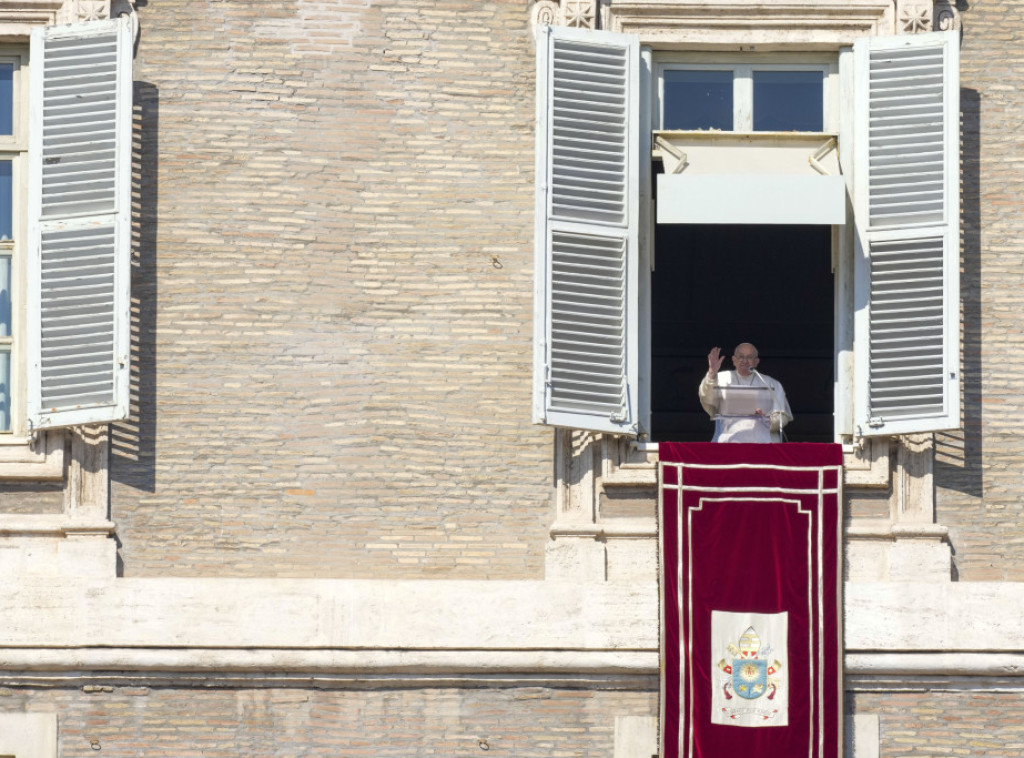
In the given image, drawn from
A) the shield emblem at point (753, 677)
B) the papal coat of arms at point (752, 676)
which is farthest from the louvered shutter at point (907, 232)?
the shield emblem at point (753, 677)

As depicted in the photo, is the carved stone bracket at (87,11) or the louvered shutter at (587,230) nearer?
the louvered shutter at (587,230)

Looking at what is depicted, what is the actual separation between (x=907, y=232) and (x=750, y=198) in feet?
2.80

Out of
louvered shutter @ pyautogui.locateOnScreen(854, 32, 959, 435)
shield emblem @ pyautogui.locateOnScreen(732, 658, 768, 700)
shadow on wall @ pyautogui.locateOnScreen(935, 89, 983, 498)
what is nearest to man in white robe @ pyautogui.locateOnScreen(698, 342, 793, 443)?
louvered shutter @ pyautogui.locateOnScreen(854, 32, 959, 435)

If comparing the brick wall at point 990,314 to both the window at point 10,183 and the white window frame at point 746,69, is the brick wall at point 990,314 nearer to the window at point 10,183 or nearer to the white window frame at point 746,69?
the white window frame at point 746,69

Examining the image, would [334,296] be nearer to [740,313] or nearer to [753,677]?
[753,677]

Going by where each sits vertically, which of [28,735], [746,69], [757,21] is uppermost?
[757,21]

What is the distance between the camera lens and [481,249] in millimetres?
10812

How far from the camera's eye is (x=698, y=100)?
1112 cm

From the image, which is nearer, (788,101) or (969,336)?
(969,336)

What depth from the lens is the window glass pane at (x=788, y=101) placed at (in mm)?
11078

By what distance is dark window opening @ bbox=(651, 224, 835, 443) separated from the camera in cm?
1755

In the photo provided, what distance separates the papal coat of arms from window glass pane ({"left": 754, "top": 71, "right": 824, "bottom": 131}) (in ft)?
8.80

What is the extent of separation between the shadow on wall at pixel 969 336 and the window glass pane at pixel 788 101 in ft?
2.57

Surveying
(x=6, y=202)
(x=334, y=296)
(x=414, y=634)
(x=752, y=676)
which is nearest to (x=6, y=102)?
(x=6, y=202)
